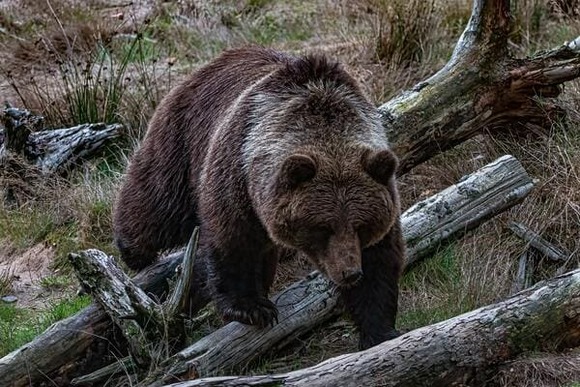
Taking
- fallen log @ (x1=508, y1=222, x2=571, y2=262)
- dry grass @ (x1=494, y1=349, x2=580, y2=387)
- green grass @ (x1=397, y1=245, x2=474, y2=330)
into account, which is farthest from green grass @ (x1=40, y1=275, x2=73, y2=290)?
dry grass @ (x1=494, y1=349, x2=580, y2=387)

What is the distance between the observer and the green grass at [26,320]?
6.23 m

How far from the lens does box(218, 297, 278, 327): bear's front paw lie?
18.2 ft

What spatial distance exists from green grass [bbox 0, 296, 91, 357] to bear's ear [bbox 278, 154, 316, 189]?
→ 84.2 inches

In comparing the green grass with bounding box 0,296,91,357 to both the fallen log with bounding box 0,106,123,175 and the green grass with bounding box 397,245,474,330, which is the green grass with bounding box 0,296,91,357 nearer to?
the fallen log with bounding box 0,106,123,175

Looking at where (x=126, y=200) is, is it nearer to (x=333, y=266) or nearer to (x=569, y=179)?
(x=333, y=266)

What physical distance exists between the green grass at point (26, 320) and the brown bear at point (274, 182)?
2.25ft

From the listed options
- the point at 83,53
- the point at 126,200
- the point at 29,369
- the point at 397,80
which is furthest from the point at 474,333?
the point at 83,53

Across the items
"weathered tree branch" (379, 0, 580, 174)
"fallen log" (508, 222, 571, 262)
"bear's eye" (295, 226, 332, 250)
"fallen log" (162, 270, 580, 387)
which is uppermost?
"bear's eye" (295, 226, 332, 250)

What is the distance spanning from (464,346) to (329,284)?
1257mm

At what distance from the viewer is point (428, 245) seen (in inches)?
248

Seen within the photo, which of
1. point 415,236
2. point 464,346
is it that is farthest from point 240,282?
point 464,346

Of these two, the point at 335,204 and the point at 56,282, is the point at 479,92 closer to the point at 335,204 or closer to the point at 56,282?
the point at 335,204

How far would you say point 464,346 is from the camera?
15.8ft

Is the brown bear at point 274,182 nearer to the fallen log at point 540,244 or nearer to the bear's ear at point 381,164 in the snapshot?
the bear's ear at point 381,164
